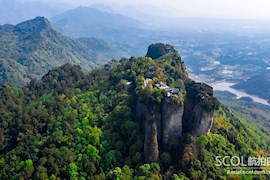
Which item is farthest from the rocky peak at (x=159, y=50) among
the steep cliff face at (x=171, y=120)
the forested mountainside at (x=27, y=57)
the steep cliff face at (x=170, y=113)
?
the forested mountainside at (x=27, y=57)

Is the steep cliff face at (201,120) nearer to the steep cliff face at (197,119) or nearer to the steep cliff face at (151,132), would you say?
the steep cliff face at (197,119)

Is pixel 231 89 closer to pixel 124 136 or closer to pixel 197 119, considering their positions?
pixel 197 119

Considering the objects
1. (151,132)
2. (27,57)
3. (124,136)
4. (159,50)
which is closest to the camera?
(151,132)

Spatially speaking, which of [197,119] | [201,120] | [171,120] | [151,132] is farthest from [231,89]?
[151,132]

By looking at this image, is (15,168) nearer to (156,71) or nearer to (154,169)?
(154,169)

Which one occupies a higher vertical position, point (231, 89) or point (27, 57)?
point (27, 57)

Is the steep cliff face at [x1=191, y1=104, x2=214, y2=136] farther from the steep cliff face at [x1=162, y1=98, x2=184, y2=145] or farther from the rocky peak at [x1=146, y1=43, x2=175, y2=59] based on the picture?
the rocky peak at [x1=146, y1=43, x2=175, y2=59]

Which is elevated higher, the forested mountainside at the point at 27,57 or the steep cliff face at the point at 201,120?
the forested mountainside at the point at 27,57
